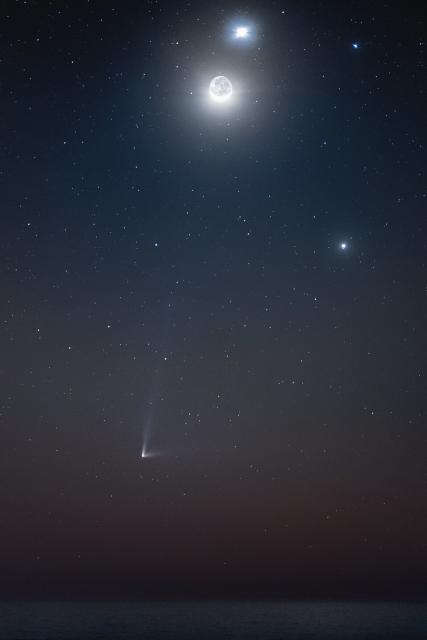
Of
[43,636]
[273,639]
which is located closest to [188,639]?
[273,639]

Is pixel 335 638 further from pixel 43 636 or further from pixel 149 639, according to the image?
pixel 43 636

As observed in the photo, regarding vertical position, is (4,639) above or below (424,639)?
below

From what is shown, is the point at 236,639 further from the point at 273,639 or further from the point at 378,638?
the point at 378,638

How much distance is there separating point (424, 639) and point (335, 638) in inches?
435

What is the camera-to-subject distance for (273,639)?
59.5 m

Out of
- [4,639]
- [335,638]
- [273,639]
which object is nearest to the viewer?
[4,639]

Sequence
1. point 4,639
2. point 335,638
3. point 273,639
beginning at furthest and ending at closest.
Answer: point 335,638, point 273,639, point 4,639

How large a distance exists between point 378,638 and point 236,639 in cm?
1511

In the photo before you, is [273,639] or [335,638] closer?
[273,639]

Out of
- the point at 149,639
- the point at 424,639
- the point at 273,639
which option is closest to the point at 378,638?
the point at 424,639

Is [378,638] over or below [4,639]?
over

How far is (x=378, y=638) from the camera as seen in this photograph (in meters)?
59.6

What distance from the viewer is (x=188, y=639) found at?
57.6 metres

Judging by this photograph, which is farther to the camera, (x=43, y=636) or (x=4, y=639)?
(x=43, y=636)
